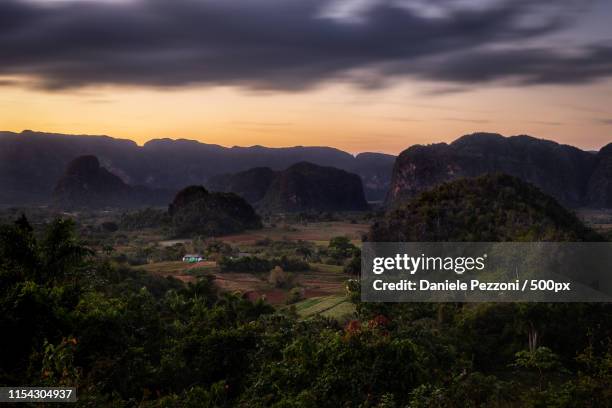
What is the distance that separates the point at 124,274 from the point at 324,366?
1246 inches

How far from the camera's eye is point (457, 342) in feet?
69.7

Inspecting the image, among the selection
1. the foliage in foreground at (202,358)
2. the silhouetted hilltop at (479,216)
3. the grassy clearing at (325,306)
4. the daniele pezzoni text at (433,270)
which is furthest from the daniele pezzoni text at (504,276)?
the foliage in foreground at (202,358)

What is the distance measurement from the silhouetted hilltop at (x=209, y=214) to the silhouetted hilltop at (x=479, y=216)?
156 ft

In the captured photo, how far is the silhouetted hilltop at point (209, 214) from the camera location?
95.1 meters

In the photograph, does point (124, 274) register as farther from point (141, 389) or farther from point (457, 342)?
point (141, 389)

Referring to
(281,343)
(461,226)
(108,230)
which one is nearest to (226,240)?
(108,230)

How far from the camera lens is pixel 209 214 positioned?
328 ft

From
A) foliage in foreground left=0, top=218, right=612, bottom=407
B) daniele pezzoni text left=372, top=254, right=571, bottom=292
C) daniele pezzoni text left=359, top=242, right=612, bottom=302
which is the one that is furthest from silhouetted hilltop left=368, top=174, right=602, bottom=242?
foliage in foreground left=0, top=218, right=612, bottom=407

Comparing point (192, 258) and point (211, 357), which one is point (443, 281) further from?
point (192, 258)

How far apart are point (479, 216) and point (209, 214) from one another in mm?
65627

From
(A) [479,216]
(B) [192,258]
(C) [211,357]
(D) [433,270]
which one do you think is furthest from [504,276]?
(B) [192,258]

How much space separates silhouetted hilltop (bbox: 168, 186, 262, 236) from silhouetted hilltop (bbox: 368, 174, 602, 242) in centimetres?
4765

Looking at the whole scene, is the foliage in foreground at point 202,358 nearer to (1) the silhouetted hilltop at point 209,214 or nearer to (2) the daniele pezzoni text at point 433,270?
(2) the daniele pezzoni text at point 433,270

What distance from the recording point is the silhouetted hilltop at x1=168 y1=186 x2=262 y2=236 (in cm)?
9512
